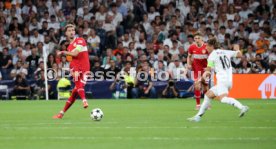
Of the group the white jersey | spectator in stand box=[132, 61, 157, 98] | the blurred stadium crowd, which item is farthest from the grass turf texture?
the blurred stadium crowd

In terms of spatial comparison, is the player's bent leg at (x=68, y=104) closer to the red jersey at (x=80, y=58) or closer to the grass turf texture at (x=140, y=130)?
the grass turf texture at (x=140, y=130)

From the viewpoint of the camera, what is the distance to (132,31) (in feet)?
104

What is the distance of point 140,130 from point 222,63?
10.9 ft

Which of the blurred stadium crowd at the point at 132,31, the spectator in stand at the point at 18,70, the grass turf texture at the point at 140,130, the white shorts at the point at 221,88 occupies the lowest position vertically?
the grass turf texture at the point at 140,130

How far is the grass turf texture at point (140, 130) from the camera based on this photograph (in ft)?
39.4

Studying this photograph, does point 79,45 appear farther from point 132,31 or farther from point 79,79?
point 132,31

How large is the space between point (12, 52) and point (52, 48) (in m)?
1.69

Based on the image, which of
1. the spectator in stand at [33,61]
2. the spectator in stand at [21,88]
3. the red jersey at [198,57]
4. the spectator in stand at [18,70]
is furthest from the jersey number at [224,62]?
the spectator in stand at [33,61]

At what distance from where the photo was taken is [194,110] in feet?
68.9

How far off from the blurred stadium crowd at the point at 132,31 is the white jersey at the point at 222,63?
12.2 metres

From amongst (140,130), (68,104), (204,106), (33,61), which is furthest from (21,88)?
(140,130)

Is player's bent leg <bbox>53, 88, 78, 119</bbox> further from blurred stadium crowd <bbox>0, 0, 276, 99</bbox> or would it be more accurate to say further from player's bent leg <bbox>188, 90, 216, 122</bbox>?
blurred stadium crowd <bbox>0, 0, 276, 99</bbox>

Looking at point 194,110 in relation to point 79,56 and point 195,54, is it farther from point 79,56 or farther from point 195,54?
point 79,56

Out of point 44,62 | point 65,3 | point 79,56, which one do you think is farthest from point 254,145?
point 65,3
